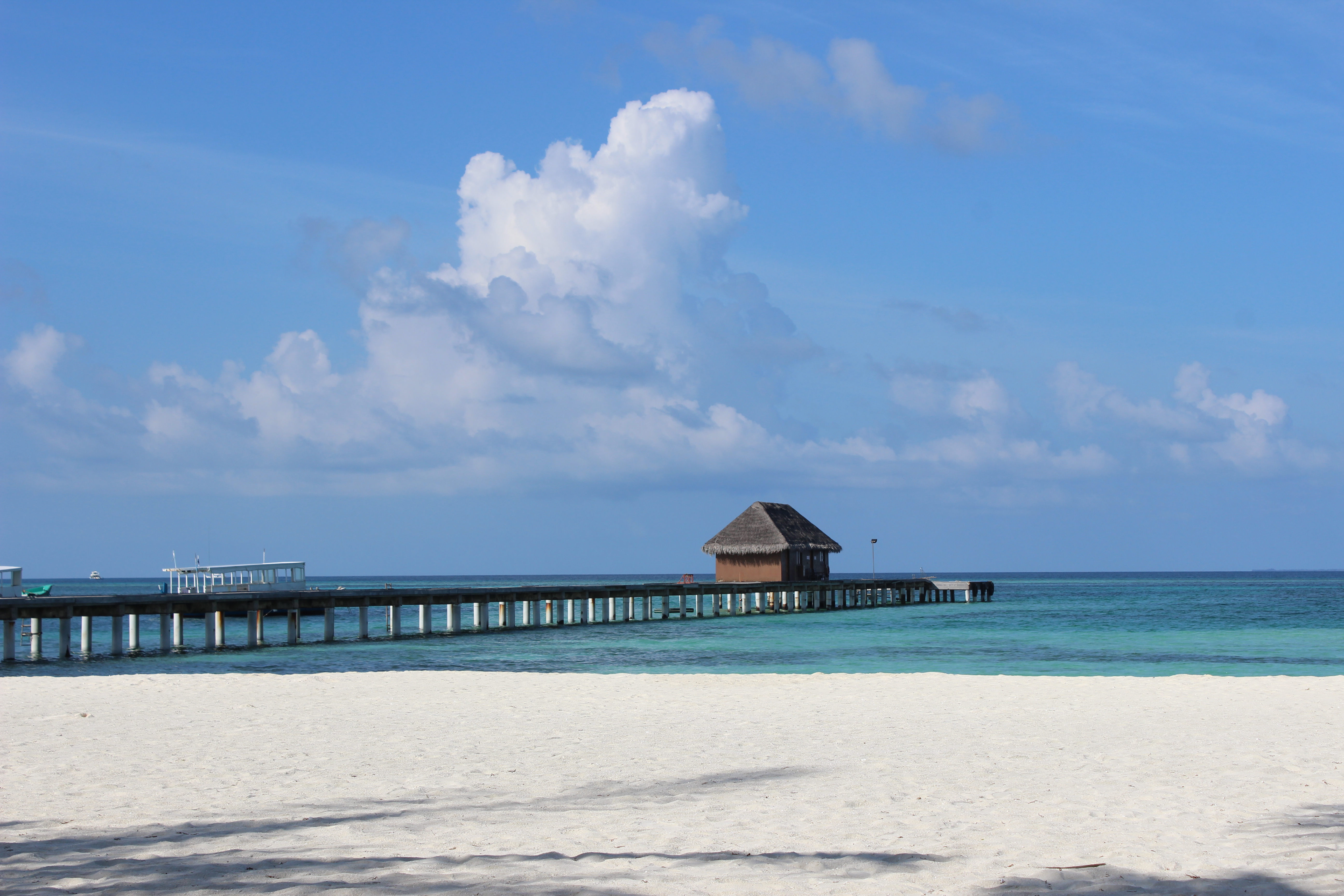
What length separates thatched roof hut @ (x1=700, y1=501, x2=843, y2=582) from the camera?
2229 inches

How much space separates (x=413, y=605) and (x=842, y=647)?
67.3 feet

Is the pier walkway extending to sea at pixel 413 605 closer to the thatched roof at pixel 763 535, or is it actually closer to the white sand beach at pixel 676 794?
the thatched roof at pixel 763 535

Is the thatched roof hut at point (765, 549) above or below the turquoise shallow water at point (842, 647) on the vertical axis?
above

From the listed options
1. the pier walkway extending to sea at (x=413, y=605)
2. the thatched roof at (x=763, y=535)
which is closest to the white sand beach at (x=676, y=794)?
the pier walkway extending to sea at (x=413, y=605)

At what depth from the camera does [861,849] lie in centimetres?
676

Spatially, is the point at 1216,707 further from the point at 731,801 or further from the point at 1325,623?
the point at 1325,623

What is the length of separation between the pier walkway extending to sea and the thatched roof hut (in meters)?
0.70

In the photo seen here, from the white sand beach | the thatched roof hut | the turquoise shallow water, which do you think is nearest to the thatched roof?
the thatched roof hut

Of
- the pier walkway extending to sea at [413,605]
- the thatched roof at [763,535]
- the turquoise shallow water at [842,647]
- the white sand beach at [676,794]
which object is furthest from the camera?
the thatched roof at [763,535]

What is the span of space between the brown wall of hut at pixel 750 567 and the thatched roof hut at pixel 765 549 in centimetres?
2

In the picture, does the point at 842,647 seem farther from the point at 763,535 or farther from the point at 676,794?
the point at 763,535

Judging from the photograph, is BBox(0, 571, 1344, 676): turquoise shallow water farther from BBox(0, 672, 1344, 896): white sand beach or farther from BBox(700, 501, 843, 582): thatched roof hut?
BBox(0, 672, 1344, 896): white sand beach

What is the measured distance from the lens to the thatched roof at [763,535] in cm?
5653

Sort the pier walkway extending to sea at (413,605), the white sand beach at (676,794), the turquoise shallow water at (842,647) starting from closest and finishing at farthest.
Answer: the white sand beach at (676,794)
the turquoise shallow water at (842,647)
the pier walkway extending to sea at (413,605)
